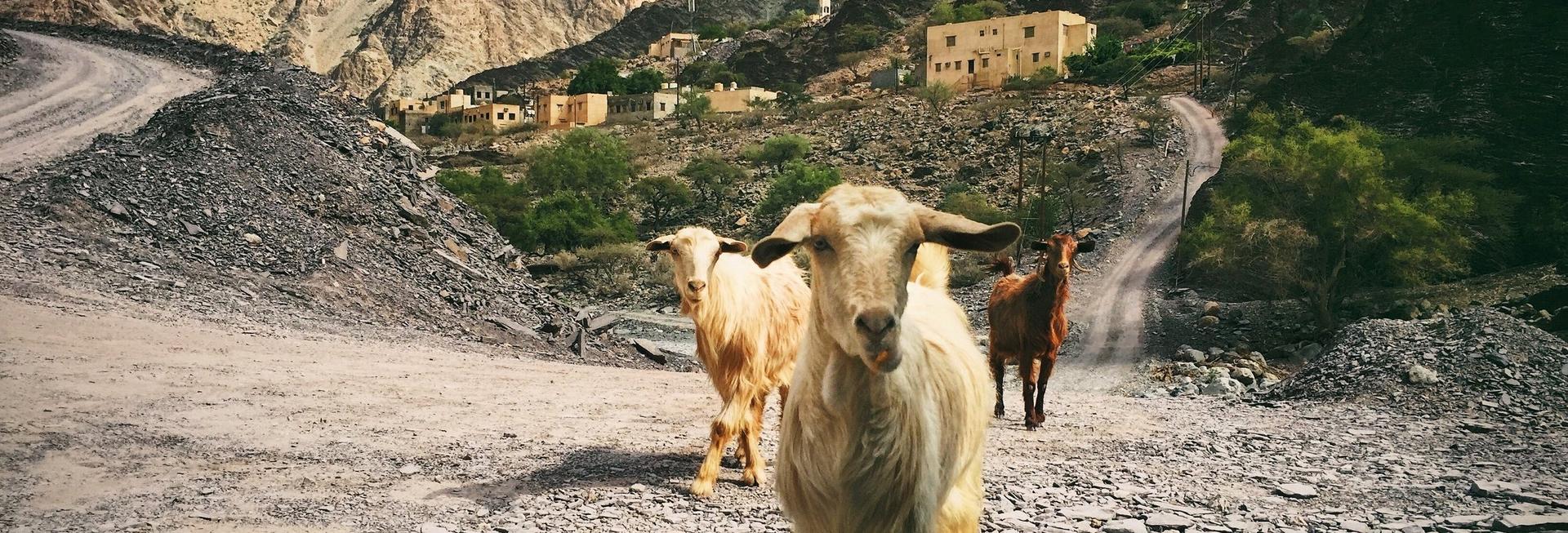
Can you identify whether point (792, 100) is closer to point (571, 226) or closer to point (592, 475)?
point (571, 226)

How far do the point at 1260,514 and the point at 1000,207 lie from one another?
3763cm

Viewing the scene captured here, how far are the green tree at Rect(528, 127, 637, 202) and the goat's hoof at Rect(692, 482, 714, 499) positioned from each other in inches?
1649

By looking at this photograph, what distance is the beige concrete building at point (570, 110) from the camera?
8800 cm

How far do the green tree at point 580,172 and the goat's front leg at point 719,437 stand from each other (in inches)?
1641

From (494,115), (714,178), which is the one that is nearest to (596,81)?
(494,115)

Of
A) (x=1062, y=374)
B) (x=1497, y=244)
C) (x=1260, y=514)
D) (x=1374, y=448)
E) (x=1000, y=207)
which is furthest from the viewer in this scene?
(x=1000, y=207)

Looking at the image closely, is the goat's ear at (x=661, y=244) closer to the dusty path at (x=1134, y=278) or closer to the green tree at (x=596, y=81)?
the dusty path at (x=1134, y=278)

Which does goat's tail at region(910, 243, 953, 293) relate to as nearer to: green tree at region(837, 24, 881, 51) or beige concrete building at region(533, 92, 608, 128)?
beige concrete building at region(533, 92, 608, 128)

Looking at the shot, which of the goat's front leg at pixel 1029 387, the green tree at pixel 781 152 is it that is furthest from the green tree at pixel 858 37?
the goat's front leg at pixel 1029 387

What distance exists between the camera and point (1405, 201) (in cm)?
2364

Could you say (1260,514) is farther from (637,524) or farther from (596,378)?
(596,378)

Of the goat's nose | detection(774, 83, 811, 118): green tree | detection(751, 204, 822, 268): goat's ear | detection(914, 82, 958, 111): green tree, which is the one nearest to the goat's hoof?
detection(751, 204, 822, 268): goat's ear

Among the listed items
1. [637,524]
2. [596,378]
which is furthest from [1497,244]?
[637,524]

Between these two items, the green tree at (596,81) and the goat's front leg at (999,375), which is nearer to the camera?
the goat's front leg at (999,375)
